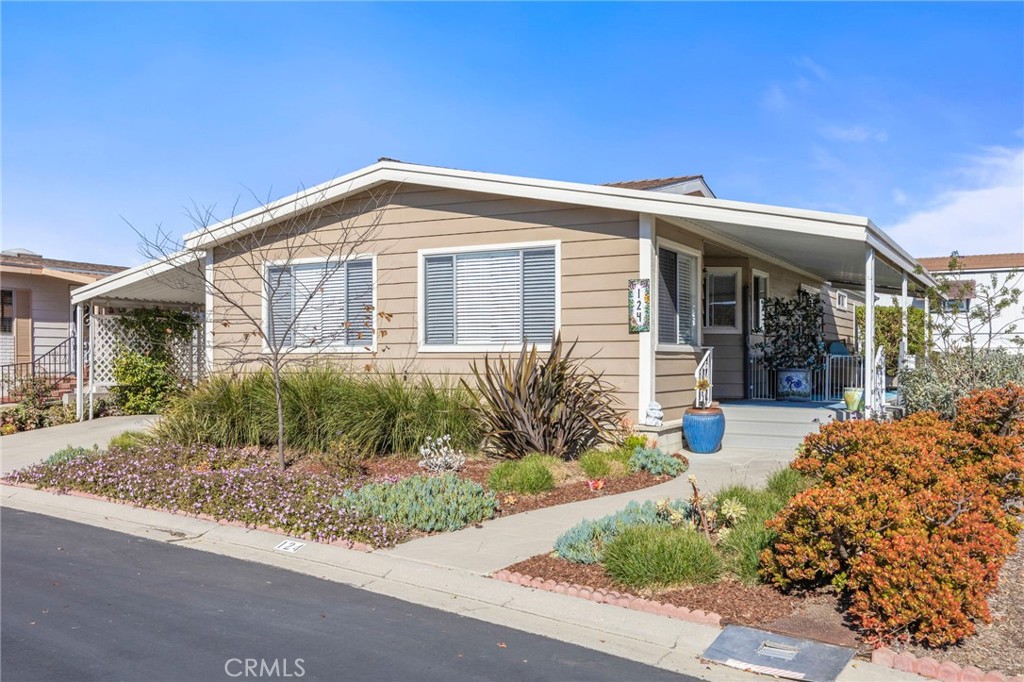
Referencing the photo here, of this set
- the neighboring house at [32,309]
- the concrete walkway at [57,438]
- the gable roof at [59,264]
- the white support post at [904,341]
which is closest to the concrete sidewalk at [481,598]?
the concrete walkway at [57,438]

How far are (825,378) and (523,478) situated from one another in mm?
8504

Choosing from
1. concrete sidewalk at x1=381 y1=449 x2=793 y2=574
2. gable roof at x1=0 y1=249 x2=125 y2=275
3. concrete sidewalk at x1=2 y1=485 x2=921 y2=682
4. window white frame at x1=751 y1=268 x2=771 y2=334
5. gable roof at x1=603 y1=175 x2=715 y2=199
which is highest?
gable roof at x1=603 y1=175 x2=715 y2=199

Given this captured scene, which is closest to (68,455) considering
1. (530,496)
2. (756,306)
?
(530,496)

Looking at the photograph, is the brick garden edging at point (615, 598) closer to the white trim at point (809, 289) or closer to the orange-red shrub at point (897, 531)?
the orange-red shrub at point (897, 531)

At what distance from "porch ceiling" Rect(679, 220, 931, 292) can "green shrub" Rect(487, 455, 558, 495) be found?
156 inches

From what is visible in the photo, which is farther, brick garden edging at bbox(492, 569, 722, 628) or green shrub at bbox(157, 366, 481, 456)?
green shrub at bbox(157, 366, 481, 456)

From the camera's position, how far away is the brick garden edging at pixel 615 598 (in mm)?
5160

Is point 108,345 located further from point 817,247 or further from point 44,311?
point 817,247

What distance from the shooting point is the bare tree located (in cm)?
1262

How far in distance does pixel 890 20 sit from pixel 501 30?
536cm

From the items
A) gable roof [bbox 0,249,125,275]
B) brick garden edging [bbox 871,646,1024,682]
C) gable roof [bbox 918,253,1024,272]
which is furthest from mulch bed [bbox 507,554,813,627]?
gable roof [bbox 918,253,1024,272]

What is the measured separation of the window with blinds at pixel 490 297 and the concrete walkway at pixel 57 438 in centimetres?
507

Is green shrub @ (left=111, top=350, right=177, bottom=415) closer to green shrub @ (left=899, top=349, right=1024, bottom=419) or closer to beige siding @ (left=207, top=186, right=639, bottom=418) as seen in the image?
beige siding @ (left=207, top=186, right=639, bottom=418)

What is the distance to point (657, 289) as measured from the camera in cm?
1091
